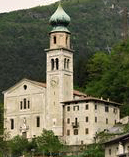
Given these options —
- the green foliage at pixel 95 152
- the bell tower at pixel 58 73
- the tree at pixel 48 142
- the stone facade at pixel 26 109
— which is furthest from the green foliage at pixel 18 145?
the green foliage at pixel 95 152

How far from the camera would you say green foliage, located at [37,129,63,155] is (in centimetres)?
10138

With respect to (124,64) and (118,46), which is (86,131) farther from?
(118,46)

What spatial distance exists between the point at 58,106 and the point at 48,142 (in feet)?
31.6

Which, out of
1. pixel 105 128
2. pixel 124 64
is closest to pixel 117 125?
pixel 105 128

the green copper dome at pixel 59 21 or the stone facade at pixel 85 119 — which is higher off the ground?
the green copper dome at pixel 59 21

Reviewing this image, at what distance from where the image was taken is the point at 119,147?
74.2m

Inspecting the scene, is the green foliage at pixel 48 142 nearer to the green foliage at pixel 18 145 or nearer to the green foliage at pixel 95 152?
the green foliage at pixel 18 145

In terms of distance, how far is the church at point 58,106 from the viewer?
110m

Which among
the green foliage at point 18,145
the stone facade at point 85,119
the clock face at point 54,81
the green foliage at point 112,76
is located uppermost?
the green foliage at point 112,76

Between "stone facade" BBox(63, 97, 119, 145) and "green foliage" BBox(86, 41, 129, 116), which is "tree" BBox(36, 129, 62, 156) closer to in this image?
"stone facade" BBox(63, 97, 119, 145)

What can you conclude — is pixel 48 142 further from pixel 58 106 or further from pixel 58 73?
pixel 58 73

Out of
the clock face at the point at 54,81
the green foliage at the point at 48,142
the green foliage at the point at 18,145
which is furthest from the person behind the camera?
the clock face at the point at 54,81

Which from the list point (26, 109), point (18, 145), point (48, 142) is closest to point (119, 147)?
point (48, 142)

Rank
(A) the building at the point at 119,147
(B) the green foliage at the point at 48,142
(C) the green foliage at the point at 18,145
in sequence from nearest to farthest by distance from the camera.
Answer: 1. (A) the building at the point at 119,147
2. (B) the green foliage at the point at 48,142
3. (C) the green foliage at the point at 18,145
